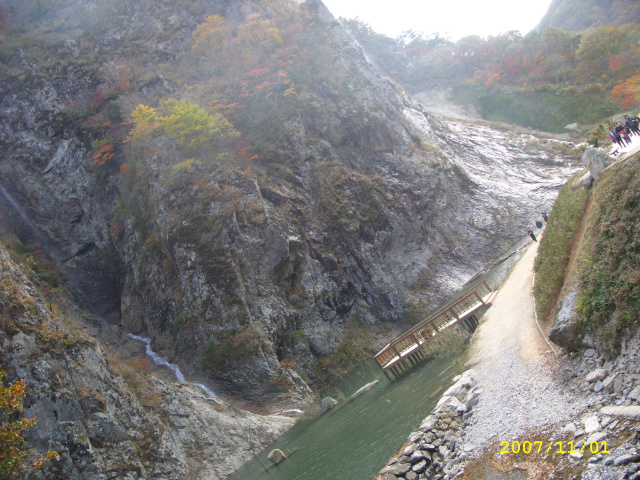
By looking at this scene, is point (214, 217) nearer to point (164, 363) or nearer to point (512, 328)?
point (164, 363)

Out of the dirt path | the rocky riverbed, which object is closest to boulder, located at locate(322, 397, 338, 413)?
the dirt path

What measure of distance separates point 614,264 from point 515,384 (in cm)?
457

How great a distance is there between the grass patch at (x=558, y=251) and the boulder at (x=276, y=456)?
13485 mm

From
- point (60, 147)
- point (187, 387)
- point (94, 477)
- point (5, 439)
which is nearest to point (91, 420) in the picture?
point (94, 477)

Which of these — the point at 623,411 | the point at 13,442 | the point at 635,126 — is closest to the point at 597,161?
the point at 635,126

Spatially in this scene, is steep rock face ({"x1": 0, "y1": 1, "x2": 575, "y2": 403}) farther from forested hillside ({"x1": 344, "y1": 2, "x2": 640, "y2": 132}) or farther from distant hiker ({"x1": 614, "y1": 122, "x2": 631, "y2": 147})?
distant hiker ({"x1": 614, "y1": 122, "x2": 631, "y2": 147})

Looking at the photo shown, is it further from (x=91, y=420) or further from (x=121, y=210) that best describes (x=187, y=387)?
(x=121, y=210)

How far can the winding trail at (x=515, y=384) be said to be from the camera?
33.8 feet

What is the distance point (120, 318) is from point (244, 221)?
15172mm

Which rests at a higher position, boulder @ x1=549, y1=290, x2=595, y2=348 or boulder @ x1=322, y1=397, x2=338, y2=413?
boulder @ x1=549, y1=290, x2=595, y2=348

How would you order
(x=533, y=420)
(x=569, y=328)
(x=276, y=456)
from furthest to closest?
(x=276, y=456)
(x=569, y=328)
(x=533, y=420)

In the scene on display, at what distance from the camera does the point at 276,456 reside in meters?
20.3

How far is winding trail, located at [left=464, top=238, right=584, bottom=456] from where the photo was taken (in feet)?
33.8

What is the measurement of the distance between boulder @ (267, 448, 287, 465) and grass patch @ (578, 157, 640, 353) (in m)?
15.2
